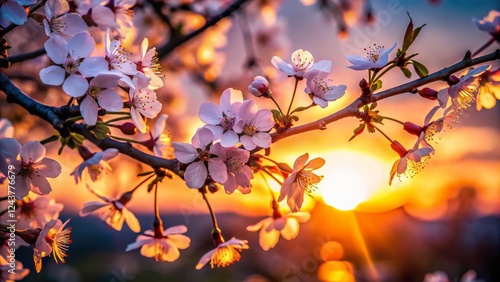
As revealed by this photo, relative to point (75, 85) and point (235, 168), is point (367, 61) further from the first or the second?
point (75, 85)

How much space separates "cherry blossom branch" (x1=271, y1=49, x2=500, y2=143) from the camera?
1.15 m

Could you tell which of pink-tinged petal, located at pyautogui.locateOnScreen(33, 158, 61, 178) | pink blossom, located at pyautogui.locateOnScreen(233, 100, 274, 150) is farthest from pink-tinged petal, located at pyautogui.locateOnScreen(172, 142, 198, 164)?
pink-tinged petal, located at pyautogui.locateOnScreen(33, 158, 61, 178)

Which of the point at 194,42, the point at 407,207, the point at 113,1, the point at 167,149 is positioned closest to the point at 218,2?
the point at 194,42

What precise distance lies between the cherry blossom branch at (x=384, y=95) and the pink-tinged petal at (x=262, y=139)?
0.17 feet

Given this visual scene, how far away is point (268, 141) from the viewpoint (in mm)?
1123

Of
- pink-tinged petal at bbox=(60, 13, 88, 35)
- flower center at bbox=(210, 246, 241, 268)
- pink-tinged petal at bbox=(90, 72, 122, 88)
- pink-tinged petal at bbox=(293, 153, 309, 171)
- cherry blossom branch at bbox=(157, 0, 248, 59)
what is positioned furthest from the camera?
cherry blossom branch at bbox=(157, 0, 248, 59)

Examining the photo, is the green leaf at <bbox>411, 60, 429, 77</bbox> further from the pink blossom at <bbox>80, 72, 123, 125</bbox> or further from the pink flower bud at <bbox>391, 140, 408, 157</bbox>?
the pink blossom at <bbox>80, 72, 123, 125</bbox>

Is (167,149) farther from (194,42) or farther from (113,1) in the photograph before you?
(194,42)

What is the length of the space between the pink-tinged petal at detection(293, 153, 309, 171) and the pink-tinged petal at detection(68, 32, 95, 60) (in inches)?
20.2

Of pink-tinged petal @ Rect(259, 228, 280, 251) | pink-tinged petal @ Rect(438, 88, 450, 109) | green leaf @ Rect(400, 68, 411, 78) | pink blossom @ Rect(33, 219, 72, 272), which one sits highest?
pink-tinged petal @ Rect(438, 88, 450, 109)

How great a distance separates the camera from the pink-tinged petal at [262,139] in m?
1.11

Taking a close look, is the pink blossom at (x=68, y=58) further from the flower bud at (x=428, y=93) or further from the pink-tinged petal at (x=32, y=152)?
the flower bud at (x=428, y=93)

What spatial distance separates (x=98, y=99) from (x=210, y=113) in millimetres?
244

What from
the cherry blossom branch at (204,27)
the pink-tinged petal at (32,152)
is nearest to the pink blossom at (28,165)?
the pink-tinged petal at (32,152)
